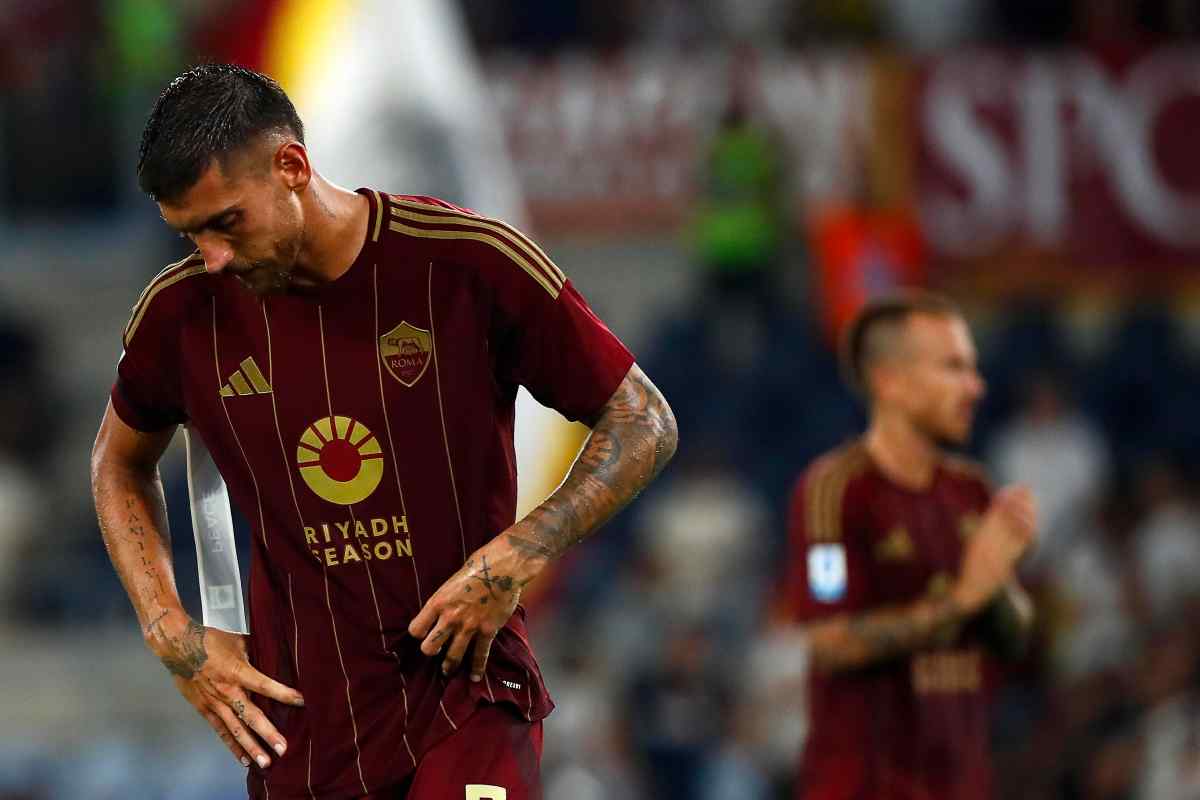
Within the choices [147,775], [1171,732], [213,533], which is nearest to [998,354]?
[1171,732]

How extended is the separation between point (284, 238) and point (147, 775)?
718 centimetres

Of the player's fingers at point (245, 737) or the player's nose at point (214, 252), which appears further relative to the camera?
the player's fingers at point (245, 737)

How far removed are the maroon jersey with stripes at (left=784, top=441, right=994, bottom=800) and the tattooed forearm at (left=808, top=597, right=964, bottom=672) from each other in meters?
0.05

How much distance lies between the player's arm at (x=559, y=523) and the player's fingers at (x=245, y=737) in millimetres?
399

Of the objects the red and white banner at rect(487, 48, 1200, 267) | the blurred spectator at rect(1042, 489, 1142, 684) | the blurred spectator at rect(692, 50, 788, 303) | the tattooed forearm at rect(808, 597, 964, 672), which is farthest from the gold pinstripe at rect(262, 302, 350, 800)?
the red and white banner at rect(487, 48, 1200, 267)

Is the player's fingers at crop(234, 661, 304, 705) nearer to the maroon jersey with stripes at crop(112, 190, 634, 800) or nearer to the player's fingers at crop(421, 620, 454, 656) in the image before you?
the maroon jersey with stripes at crop(112, 190, 634, 800)

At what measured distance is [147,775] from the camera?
33.1 feet

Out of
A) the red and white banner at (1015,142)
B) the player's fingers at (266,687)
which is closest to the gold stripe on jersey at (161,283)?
the player's fingers at (266,687)

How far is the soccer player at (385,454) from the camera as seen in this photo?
3660mm

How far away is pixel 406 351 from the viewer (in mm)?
3670

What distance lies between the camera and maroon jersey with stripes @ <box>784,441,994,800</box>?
17.9 ft

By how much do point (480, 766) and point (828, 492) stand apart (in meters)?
2.14

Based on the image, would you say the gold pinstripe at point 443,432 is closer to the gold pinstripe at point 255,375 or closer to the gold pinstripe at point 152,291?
the gold pinstripe at point 255,375

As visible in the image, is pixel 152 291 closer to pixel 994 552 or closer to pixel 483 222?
pixel 483 222
